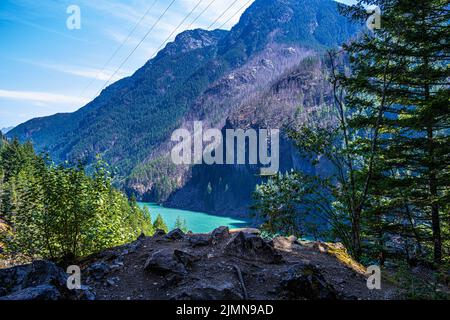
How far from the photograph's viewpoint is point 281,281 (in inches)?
222

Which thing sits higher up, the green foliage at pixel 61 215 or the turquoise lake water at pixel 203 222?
the green foliage at pixel 61 215

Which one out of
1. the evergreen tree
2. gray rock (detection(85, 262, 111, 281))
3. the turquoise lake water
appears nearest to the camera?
gray rock (detection(85, 262, 111, 281))

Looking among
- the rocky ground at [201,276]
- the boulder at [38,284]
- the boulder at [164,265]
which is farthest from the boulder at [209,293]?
the boulder at [38,284]

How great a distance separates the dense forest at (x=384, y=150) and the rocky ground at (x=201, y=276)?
2.02 metres

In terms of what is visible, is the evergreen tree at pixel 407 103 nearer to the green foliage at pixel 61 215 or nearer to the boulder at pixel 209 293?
the boulder at pixel 209 293

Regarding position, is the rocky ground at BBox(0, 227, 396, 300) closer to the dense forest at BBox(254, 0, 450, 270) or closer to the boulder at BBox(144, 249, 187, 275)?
the boulder at BBox(144, 249, 187, 275)

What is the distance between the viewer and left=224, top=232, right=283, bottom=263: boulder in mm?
7070

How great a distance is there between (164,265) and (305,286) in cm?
291

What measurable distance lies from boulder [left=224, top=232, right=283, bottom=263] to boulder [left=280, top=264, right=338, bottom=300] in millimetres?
1426

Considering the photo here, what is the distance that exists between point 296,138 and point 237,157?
158219 millimetres

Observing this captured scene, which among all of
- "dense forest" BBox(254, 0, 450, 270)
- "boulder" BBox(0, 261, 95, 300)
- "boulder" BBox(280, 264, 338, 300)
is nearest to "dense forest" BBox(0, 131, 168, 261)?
"boulder" BBox(0, 261, 95, 300)

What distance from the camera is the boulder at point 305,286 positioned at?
538 cm
